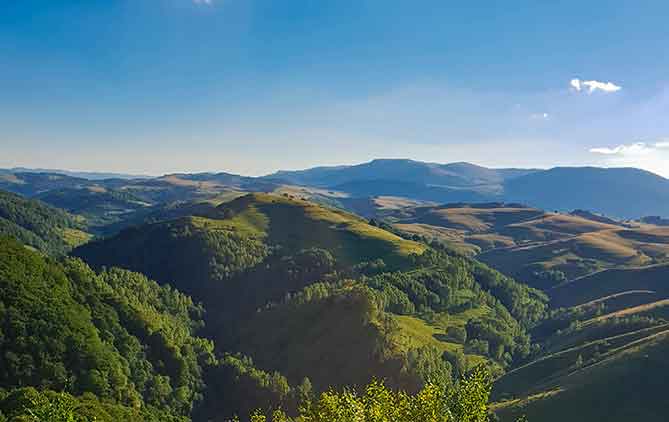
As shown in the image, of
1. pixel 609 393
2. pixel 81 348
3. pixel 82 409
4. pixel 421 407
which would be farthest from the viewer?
pixel 609 393

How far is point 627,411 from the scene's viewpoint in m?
161

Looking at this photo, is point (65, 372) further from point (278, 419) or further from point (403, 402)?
point (403, 402)

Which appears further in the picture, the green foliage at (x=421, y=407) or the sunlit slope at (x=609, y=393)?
the sunlit slope at (x=609, y=393)

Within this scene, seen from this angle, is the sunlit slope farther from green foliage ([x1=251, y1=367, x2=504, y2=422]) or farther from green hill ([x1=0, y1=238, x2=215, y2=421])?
green foliage ([x1=251, y1=367, x2=504, y2=422])

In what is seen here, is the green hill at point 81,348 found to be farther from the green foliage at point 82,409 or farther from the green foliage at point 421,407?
the green foliage at point 421,407

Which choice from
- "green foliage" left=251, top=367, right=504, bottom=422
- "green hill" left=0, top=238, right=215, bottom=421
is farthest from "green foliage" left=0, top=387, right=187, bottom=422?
"green foliage" left=251, top=367, right=504, bottom=422

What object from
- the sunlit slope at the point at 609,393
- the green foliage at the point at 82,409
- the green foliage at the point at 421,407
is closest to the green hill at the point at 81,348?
the green foliage at the point at 82,409

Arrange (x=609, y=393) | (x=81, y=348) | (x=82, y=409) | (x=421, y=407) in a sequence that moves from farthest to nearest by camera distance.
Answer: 1. (x=609, y=393)
2. (x=81, y=348)
3. (x=82, y=409)
4. (x=421, y=407)

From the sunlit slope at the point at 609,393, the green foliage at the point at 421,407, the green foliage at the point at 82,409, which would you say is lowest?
the sunlit slope at the point at 609,393

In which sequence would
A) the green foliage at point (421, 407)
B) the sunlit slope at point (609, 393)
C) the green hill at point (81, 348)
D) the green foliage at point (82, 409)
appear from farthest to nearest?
the sunlit slope at point (609, 393) → the green hill at point (81, 348) → the green foliage at point (82, 409) → the green foliage at point (421, 407)

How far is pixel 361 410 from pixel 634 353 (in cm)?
18761

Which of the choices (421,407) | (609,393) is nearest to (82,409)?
(421,407)

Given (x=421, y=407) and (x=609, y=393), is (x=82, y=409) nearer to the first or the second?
(x=421, y=407)

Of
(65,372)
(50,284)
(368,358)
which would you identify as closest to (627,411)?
(368,358)
